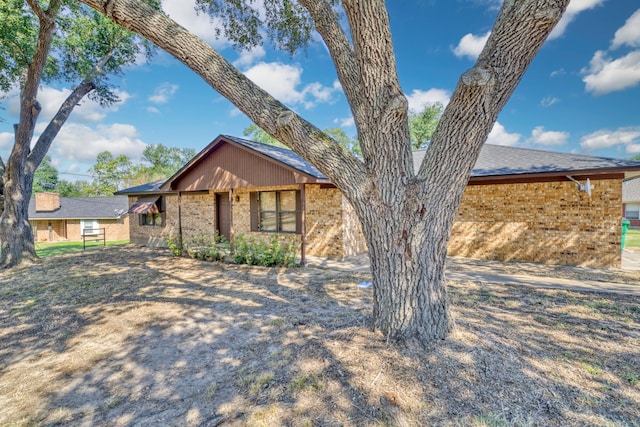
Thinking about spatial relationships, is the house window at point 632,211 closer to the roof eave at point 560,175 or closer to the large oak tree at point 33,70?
the roof eave at point 560,175

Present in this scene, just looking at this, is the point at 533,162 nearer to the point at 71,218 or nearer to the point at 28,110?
the point at 28,110

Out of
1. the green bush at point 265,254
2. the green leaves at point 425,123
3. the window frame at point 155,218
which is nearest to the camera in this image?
the green bush at point 265,254

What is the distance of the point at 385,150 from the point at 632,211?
1232 inches

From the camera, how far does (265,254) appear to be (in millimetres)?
8500

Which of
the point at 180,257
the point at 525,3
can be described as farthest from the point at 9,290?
the point at 525,3

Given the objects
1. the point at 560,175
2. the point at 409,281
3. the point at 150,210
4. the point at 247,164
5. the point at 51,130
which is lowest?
the point at 409,281

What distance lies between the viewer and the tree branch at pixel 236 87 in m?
2.86

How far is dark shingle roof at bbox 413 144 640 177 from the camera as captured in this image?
716 cm

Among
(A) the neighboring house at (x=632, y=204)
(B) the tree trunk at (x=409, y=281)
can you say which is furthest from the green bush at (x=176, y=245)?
(A) the neighboring house at (x=632, y=204)

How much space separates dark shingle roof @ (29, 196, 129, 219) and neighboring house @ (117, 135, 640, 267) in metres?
21.1

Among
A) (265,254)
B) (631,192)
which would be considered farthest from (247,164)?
(631,192)

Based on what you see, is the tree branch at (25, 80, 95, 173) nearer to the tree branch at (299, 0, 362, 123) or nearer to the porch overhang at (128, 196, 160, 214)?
the porch overhang at (128, 196, 160, 214)

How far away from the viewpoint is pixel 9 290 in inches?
253

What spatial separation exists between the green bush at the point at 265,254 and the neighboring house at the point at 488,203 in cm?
39
